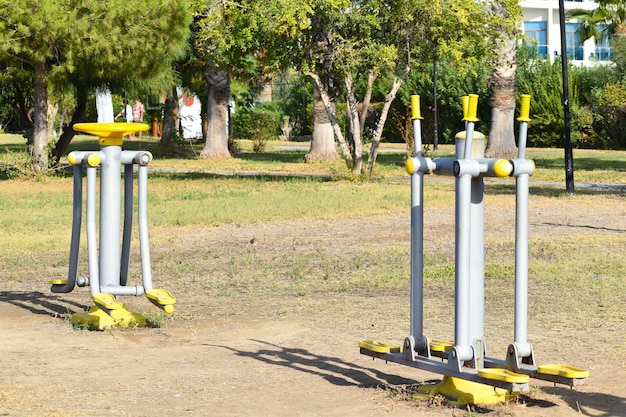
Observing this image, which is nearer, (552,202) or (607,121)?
(552,202)

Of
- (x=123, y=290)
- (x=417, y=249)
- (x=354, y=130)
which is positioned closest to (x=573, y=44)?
(x=354, y=130)

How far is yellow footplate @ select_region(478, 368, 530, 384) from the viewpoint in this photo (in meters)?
5.70

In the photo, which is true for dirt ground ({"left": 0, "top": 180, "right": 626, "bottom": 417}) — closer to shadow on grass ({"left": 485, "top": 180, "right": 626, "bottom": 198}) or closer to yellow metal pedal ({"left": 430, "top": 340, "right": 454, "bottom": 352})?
yellow metal pedal ({"left": 430, "top": 340, "right": 454, "bottom": 352})

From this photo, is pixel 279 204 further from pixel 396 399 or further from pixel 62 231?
pixel 396 399

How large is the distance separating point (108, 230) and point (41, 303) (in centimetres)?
142

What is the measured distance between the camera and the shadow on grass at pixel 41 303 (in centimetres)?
955

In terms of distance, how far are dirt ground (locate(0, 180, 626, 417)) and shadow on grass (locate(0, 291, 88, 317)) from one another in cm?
2

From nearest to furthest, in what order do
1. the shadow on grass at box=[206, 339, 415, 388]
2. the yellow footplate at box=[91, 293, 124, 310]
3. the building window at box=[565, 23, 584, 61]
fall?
the shadow on grass at box=[206, 339, 415, 388] → the yellow footplate at box=[91, 293, 124, 310] → the building window at box=[565, 23, 584, 61]

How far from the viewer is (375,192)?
70.9 ft

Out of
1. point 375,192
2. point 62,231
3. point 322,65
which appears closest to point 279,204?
point 375,192

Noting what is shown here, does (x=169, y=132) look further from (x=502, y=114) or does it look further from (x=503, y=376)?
(x=503, y=376)

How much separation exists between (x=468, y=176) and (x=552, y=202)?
1383 cm

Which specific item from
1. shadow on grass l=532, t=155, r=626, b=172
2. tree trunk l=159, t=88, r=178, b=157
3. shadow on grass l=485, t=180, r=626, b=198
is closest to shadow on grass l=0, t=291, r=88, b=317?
shadow on grass l=485, t=180, r=626, b=198

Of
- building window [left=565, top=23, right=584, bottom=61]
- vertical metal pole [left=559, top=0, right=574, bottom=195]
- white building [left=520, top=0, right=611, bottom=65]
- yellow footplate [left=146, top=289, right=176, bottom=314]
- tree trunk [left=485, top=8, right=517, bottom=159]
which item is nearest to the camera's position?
yellow footplate [left=146, top=289, right=176, bottom=314]
